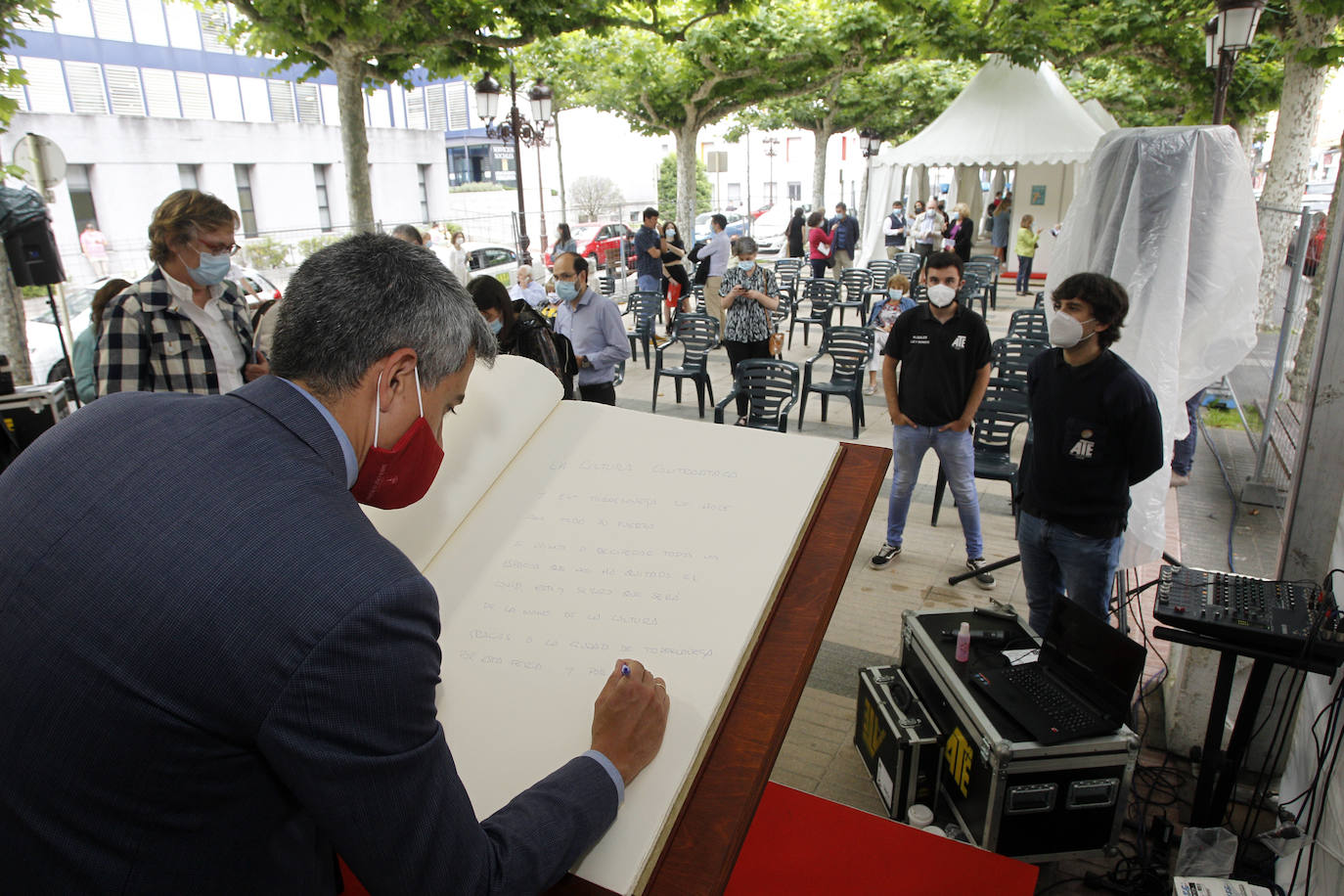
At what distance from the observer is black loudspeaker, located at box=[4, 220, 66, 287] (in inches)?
286

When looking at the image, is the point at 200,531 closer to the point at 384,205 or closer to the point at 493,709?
the point at 493,709

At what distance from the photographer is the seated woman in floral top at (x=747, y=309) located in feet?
26.0

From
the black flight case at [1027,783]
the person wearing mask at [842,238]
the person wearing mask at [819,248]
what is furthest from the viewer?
the person wearing mask at [842,238]

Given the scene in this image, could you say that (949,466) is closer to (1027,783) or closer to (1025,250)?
(1027,783)

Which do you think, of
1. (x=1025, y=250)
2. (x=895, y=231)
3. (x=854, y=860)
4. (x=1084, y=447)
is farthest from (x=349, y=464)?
(x=895, y=231)

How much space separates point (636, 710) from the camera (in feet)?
4.10

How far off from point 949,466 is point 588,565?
410 cm

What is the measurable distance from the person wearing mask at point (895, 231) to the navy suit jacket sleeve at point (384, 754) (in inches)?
704

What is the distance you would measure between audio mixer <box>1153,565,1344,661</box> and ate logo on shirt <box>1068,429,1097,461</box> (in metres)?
0.75

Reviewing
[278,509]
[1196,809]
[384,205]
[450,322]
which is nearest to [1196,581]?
[1196,809]

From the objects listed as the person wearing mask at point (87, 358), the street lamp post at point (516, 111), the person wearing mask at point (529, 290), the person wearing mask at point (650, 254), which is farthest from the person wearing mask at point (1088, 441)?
the street lamp post at point (516, 111)

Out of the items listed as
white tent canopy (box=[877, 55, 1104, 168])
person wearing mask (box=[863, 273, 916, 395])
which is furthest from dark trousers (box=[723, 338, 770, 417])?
white tent canopy (box=[877, 55, 1104, 168])

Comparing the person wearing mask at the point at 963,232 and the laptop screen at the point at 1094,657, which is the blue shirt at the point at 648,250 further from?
the laptop screen at the point at 1094,657

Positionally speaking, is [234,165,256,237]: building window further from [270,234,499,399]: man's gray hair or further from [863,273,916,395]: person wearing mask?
[270,234,499,399]: man's gray hair
